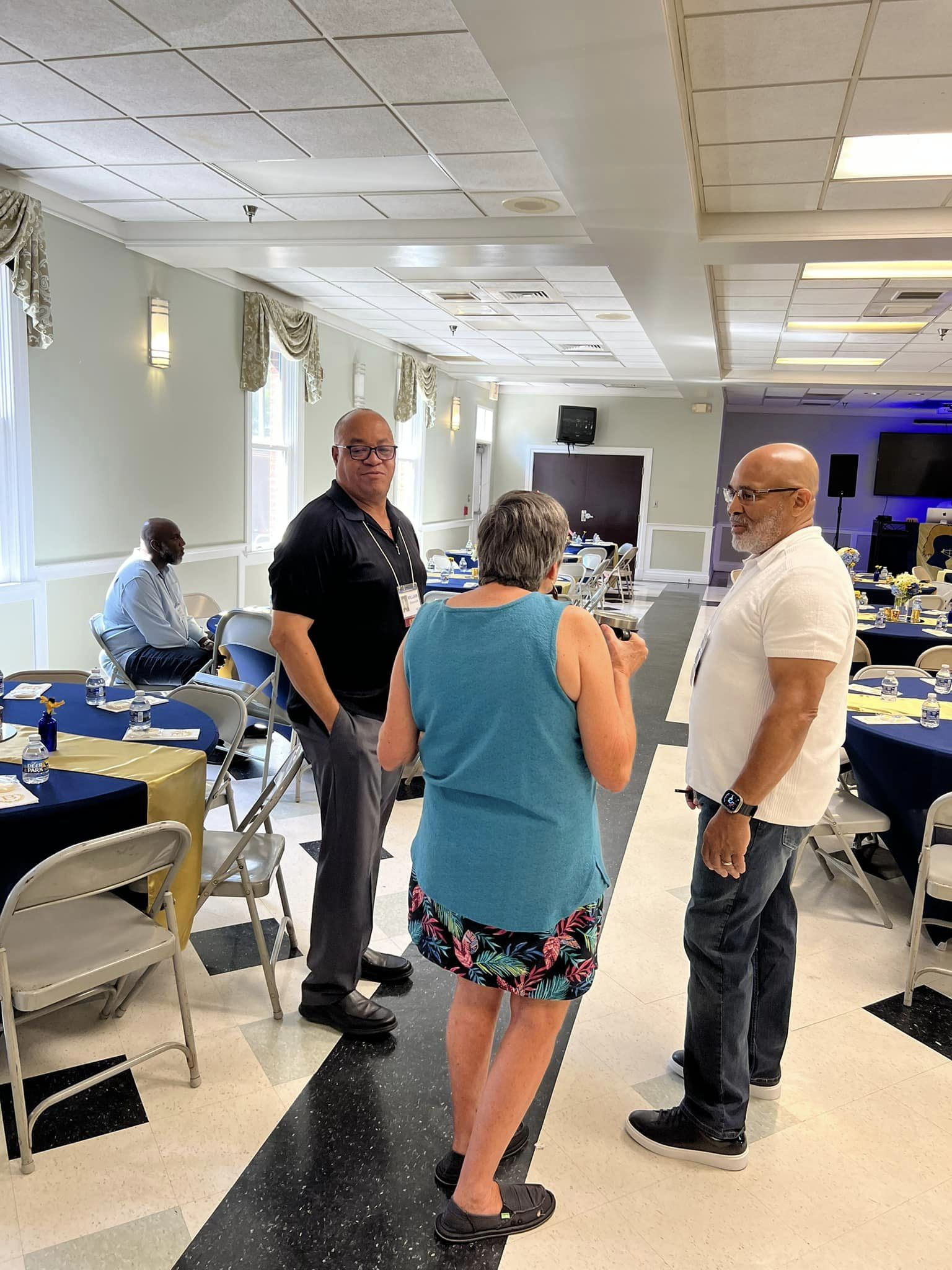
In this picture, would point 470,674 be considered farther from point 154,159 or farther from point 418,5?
point 154,159

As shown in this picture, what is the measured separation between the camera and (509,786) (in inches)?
62.7

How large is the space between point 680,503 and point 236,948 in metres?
13.7

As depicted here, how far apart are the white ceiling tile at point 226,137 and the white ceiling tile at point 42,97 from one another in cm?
29

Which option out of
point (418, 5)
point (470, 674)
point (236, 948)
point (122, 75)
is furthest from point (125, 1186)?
point (122, 75)

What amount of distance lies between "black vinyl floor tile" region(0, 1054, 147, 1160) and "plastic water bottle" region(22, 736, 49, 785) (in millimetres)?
767

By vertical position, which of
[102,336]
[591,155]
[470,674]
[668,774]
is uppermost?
[591,155]

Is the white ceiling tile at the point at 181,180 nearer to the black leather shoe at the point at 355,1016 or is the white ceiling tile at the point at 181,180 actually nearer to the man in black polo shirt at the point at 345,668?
the man in black polo shirt at the point at 345,668

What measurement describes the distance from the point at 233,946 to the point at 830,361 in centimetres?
1029

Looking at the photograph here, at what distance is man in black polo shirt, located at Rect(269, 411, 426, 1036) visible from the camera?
2346mm

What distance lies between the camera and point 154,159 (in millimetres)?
4711

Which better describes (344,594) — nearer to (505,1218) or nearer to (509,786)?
(509,786)

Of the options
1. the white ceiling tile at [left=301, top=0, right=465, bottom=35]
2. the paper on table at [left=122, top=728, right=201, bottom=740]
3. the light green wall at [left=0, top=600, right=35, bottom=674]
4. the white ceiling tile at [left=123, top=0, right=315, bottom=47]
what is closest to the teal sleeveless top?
the paper on table at [left=122, top=728, right=201, bottom=740]

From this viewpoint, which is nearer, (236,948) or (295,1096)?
(295,1096)

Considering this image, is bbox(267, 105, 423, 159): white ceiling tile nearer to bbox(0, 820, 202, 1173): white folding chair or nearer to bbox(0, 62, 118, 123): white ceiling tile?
bbox(0, 62, 118, 123): white ceiling tile
